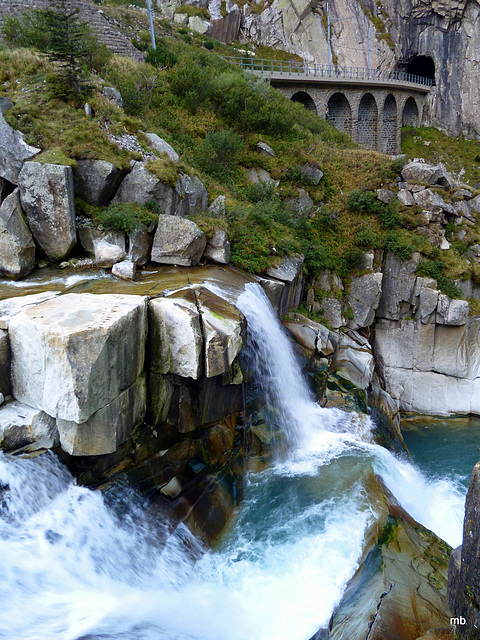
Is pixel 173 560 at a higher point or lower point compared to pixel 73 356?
lower

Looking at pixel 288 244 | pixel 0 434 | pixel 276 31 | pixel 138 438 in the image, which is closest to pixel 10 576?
pixel 0 434

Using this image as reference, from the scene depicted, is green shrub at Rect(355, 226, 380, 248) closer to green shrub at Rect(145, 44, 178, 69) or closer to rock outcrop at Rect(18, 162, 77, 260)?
rock outcrop at Rect(18, 162, 77, 260)

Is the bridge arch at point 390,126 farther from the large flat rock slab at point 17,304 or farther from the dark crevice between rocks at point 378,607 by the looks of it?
the dark crevice between rocks at point 378,607

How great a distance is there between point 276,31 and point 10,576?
5247cm

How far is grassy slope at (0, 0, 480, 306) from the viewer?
39.1ft

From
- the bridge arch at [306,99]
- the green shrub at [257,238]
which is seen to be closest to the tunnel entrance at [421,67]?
the bridge arch at [306,99]

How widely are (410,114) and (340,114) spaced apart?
43.1 ft

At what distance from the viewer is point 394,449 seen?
11.5 meters

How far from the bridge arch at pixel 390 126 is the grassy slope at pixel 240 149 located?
2149 centimetres

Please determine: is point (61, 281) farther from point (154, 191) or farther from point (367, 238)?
point (367, 238)

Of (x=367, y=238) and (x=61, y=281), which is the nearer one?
(x=61, y=281)

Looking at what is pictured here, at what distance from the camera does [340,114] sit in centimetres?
3653

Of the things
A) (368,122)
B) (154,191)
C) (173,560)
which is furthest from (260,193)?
(368,122)

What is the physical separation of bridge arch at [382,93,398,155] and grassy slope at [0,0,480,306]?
2149 centimetres
